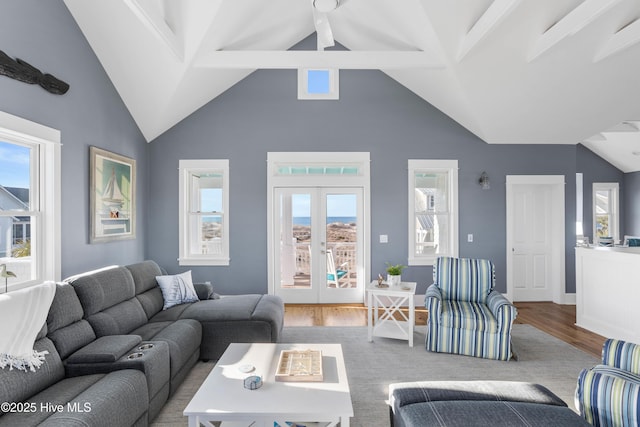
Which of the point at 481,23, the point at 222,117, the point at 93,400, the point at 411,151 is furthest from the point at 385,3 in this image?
the point at 93,400

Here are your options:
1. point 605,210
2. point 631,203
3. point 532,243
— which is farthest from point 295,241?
point 631,203

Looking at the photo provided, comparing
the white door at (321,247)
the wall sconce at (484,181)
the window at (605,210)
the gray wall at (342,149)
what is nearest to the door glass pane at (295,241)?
the white door at (321,247)

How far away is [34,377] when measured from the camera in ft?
6.09

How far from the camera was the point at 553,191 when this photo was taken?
5.28 meters

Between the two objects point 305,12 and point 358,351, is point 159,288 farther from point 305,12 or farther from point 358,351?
point 305,12

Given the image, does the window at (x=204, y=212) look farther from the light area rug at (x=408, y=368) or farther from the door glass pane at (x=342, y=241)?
the light area rug at (x=408, y=368)

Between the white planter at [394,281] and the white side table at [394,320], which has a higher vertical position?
the white planter at [394,281]

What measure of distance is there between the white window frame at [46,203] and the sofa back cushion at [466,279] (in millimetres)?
3948

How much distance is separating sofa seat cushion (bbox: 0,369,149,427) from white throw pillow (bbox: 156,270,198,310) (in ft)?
4.98

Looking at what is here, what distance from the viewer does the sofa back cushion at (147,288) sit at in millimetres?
3258

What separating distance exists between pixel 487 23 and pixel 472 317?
281 centimetres

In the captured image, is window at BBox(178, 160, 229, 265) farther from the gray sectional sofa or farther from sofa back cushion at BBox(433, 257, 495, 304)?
sofa back cushion at BBox(433, 257, 495, 304)

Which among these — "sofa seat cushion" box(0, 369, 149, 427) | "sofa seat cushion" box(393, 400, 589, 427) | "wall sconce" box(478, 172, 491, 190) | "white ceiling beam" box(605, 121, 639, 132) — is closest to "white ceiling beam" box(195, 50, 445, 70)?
"wall sconce" box(478, 172, 491, 190)

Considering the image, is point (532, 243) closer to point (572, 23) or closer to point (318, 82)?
point (572, 23)
